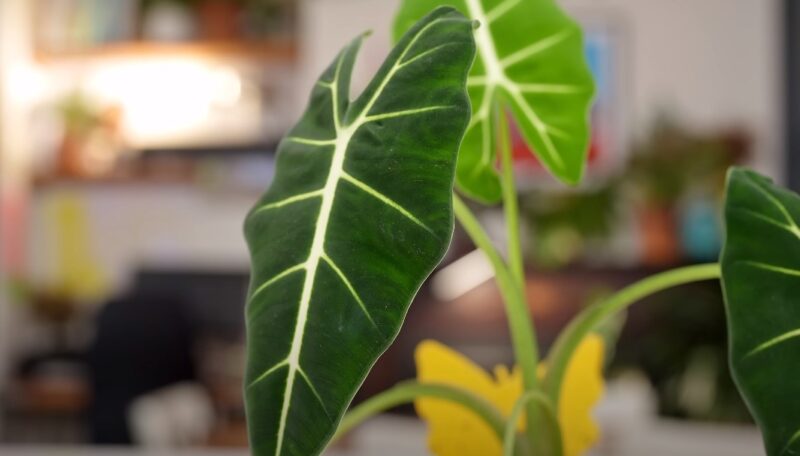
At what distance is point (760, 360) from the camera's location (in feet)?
1.33

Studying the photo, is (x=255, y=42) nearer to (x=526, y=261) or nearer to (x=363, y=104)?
(x=526, y=261)

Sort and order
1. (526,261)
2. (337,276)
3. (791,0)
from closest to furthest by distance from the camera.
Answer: (337,276)
(526,261)
(791,0)

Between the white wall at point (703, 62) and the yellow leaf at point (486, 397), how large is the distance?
4.13 metres

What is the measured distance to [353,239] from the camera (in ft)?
A: 1.32

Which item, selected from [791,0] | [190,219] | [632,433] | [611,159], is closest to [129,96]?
[190,219]

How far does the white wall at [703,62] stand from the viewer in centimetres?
462

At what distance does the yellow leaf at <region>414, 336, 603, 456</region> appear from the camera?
0.55 m

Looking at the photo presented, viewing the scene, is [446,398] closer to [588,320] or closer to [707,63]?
[588,320]

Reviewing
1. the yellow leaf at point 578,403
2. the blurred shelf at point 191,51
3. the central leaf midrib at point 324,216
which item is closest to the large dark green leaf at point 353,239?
the central leaf midrib at point 324,216

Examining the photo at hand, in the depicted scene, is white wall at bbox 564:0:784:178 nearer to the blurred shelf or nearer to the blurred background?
the blurred background

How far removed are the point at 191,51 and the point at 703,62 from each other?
107 inches

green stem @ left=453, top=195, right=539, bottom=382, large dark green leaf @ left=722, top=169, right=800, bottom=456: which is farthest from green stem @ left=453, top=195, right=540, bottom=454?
large dark green leaf @ left=722, top=169, right=800, bottom=456

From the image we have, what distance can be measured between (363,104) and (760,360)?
0.68ft

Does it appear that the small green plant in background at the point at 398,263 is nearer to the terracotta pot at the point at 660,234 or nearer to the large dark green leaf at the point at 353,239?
the large dark green leaf at the point at 353,239
